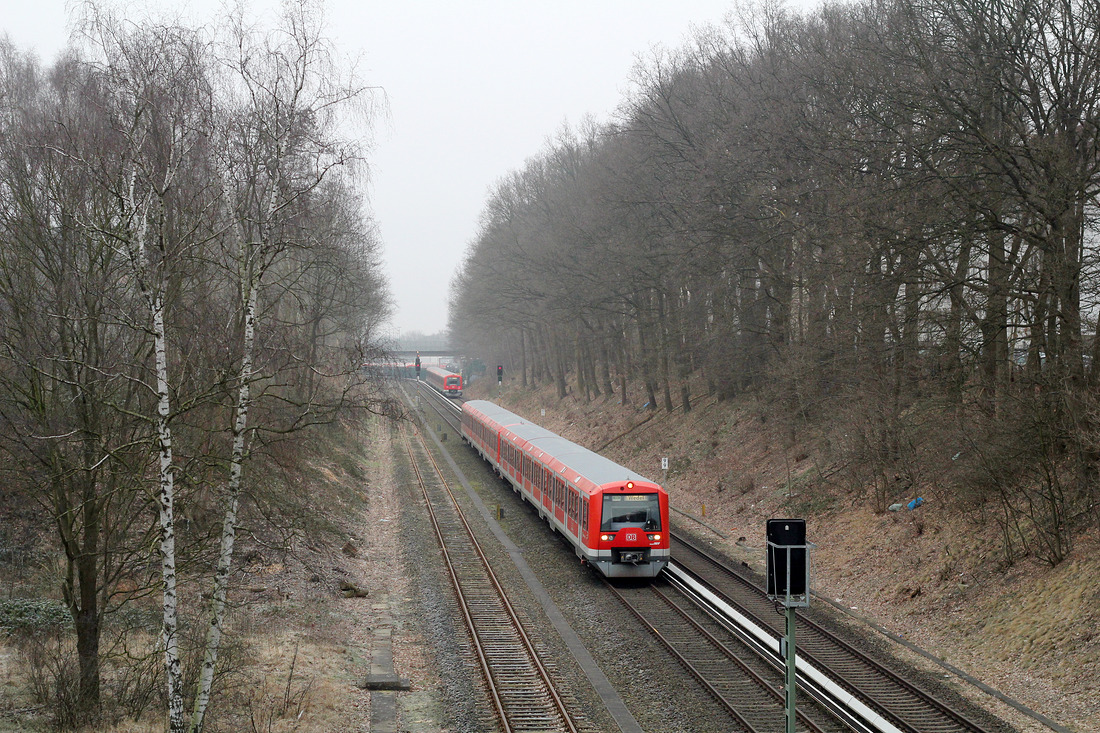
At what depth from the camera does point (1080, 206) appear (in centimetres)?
1638

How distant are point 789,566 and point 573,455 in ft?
50.1

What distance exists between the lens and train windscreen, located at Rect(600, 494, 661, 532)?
19078 millimetres

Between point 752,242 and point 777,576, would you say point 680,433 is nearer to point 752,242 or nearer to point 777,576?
point 752,242

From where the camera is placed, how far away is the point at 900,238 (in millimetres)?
19188

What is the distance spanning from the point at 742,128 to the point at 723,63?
4.69 m

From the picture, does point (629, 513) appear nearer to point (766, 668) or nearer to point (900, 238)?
point (766, 668)

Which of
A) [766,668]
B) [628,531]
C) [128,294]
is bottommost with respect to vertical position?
[766,668]

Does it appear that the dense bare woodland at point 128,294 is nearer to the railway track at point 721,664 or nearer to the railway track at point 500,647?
the railway track at point 500,647

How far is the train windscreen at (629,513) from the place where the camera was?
19078 mm

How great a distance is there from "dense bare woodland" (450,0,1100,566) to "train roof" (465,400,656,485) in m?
5.86

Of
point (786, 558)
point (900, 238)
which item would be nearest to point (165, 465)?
point (786, 558)

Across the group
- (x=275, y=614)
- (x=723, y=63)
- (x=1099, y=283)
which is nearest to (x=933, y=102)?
(x=1099, y=283)

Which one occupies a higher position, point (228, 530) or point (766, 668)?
point (228, 530)

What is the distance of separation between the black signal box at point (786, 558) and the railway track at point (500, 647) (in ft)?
13.0
